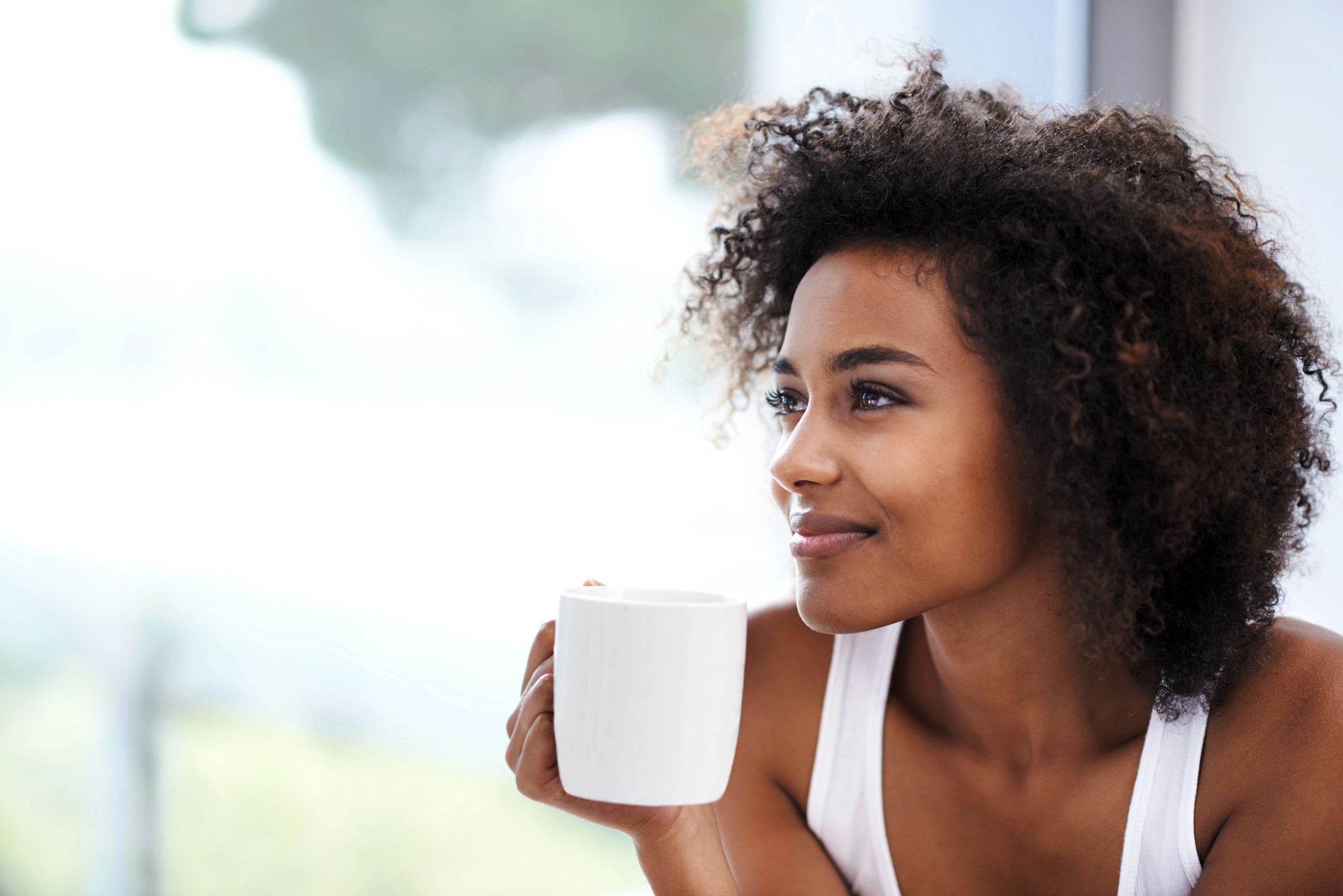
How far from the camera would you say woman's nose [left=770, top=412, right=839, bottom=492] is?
3.18 feet

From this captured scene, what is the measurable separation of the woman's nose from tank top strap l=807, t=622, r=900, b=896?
31 cm

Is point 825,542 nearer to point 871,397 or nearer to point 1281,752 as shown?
point 871,397

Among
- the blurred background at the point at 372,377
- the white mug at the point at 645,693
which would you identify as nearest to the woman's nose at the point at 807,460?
the white mug at the point at 645,693

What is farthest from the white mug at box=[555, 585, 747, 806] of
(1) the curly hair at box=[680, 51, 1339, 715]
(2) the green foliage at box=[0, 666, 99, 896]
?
(2) the green foliage at box=[0, 666, 99, 896]

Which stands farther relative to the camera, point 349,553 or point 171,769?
point 349,553

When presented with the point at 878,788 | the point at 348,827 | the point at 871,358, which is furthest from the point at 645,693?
the point at 348,827

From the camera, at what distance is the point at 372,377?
62.2 inches

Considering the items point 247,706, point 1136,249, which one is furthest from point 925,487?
point 247,706

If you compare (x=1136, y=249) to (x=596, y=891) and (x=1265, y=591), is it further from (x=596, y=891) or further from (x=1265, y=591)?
(x=596, y=891)

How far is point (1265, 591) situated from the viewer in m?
1.06

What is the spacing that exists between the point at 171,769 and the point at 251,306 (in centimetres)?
64

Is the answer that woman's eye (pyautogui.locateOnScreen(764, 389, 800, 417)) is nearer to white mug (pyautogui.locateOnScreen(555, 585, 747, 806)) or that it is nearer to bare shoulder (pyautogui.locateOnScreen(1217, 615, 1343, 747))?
white mug (pyautogui.locateOnScreen(555, 585, 747, 806))

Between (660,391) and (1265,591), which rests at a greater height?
(660,391)

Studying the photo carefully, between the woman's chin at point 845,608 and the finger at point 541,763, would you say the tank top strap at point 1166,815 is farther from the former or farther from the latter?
the finger at point 541,763
